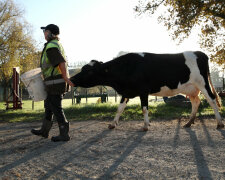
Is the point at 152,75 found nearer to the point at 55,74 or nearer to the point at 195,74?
the point at 195,74

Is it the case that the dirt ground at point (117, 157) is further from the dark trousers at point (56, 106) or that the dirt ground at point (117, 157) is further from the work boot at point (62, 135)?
the dark trousers at point (56, 106)

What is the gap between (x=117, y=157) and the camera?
332 cm

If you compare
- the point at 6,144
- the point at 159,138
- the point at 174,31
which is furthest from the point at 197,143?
the point at 174,31

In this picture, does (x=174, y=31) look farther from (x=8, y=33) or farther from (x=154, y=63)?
(x=8, y=33)

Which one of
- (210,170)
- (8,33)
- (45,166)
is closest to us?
(210,170)

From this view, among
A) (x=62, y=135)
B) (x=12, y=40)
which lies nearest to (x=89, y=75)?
(x=62, y=135)

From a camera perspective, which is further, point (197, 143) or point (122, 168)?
point (197, 143)

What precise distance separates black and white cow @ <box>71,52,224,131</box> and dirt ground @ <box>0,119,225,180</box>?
1.50 m

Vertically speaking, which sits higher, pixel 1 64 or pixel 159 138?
pixel 1 64

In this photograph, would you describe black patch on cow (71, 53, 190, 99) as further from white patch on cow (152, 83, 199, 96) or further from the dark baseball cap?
the dark baseball cap

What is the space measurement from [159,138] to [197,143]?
766mm

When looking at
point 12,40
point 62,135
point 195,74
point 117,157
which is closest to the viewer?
point 117,157

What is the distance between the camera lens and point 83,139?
4.68 meters

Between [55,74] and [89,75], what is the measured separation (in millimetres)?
1294
